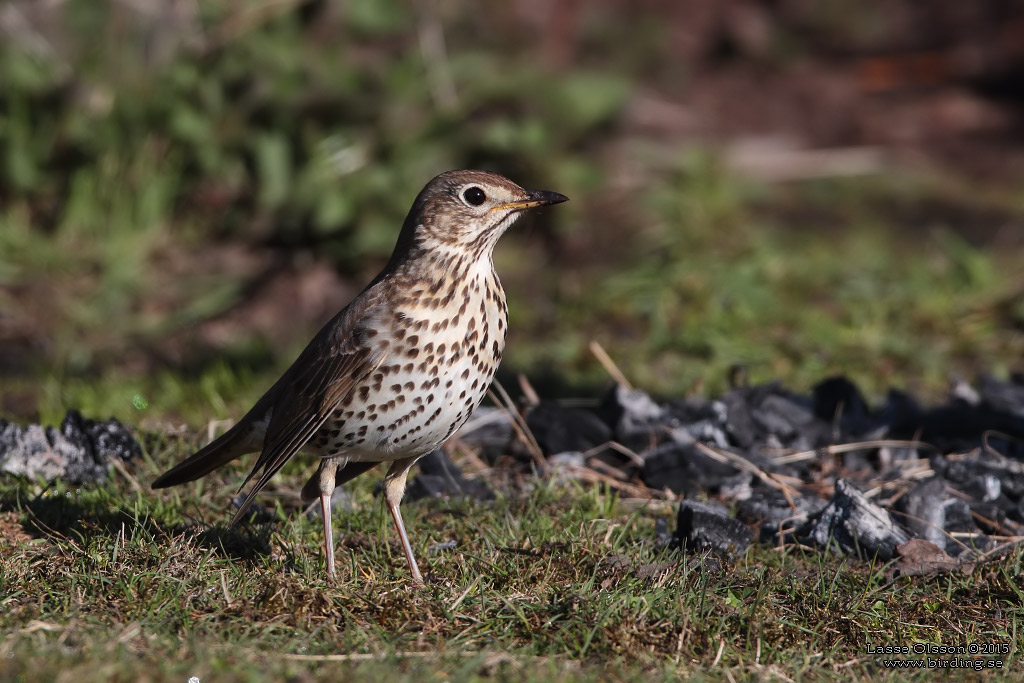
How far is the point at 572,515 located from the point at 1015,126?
854 cm

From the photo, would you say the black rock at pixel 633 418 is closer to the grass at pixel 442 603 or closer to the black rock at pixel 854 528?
the grass at pixel 442 603

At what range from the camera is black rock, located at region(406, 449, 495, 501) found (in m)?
5.20

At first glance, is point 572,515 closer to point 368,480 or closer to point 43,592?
point 368,480

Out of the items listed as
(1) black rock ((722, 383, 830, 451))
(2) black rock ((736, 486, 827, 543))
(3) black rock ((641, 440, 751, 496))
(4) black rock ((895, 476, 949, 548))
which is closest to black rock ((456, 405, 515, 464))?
(3) black rock ((641, 440, 751, 496))

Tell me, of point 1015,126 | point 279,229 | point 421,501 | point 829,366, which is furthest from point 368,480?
point 1015,126

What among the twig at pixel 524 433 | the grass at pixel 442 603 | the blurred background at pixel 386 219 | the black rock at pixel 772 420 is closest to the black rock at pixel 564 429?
the twig at pixel 524 433

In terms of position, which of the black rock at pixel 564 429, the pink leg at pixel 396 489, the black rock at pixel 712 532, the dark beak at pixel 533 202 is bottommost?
the black rock at pixel 712 532

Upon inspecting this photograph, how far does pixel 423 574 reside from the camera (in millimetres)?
4355

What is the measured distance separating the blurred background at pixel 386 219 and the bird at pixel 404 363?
1856mm

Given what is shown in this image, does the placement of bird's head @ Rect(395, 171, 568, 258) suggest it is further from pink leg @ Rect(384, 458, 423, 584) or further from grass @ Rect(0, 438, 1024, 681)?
grass @ Rect(0, 438, 1024, 681)

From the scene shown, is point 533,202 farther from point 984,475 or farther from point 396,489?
point 984,475

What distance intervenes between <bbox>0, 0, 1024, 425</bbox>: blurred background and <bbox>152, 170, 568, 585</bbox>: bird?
1856mm

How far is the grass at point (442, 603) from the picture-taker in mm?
3633

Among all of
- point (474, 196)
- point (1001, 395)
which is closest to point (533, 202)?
point (474, 196)
